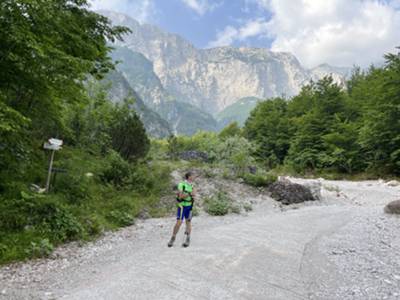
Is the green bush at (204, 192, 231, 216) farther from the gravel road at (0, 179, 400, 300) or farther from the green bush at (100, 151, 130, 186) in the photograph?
the green bush at (100, 151, 130, 186)

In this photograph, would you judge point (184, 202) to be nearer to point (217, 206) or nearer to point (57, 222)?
point (57, 222)

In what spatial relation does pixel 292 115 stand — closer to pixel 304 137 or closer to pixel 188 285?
pixel 304 137

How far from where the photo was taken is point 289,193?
1352cm

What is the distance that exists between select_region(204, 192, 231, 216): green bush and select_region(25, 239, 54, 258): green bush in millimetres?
6172

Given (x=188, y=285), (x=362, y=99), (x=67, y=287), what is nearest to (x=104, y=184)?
(x=67, y=287)

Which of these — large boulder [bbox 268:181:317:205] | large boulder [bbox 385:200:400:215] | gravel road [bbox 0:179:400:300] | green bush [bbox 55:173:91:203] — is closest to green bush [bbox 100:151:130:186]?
green bush [bbox 55:173:91:203]

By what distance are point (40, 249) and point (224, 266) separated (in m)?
3.47

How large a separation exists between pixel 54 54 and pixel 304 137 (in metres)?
29.6

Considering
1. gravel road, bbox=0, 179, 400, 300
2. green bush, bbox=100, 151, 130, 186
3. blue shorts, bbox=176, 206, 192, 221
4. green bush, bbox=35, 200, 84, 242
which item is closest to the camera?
gravel road, bbox=0, 179, 400, 300

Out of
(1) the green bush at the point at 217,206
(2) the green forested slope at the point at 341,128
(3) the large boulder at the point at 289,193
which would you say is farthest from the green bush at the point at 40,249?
(2) the green forested slope at the point at 341,128

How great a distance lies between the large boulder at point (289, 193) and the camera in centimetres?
1329

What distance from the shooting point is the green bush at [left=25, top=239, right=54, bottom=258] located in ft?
16.0

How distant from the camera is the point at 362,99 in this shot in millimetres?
29109

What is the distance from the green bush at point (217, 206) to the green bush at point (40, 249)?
617 cm
